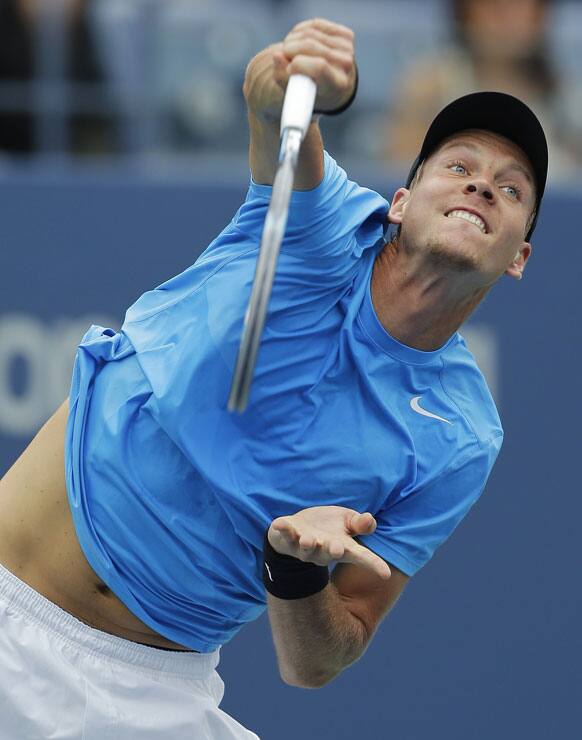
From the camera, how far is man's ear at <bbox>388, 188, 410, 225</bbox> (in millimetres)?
3055

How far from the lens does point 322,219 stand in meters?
2.82

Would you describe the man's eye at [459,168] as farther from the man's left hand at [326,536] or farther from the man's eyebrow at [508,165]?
the man's left hand at [326,536]

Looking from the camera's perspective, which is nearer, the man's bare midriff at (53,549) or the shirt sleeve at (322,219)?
the shirt sleeve at (322,219)

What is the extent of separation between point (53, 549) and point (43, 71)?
2.83 m

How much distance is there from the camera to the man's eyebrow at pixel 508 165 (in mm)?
3047

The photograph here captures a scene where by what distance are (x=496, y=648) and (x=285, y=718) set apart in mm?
773

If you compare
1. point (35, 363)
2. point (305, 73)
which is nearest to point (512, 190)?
point (305, 73)

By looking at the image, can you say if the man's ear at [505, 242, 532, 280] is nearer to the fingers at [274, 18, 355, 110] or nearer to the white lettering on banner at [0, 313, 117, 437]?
the fingers at [274, 18, 355, 110]

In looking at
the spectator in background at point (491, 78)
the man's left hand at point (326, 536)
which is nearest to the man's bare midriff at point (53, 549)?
the man's left hand at point (326, 536)

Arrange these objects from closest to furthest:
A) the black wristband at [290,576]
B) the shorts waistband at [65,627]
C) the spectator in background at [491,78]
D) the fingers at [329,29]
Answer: the fingers at [329,29] → the black wristband at [290,576] → the shorts waistband at [65,627] → the spectator in background at [491,78]

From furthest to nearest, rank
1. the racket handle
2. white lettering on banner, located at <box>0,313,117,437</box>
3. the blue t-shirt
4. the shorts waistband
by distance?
white lettering on banner, located at <box>0,313,117,437</box>, the shorts waistband, the blue t-shirt, the racket handle

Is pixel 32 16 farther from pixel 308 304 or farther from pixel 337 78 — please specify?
pixel 337 78

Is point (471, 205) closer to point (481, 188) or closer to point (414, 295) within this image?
point (481, 188)

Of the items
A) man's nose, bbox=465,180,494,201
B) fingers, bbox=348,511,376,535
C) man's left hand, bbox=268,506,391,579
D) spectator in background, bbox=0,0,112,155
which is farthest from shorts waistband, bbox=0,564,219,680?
spectator in background, bbox=0,0,112,155
